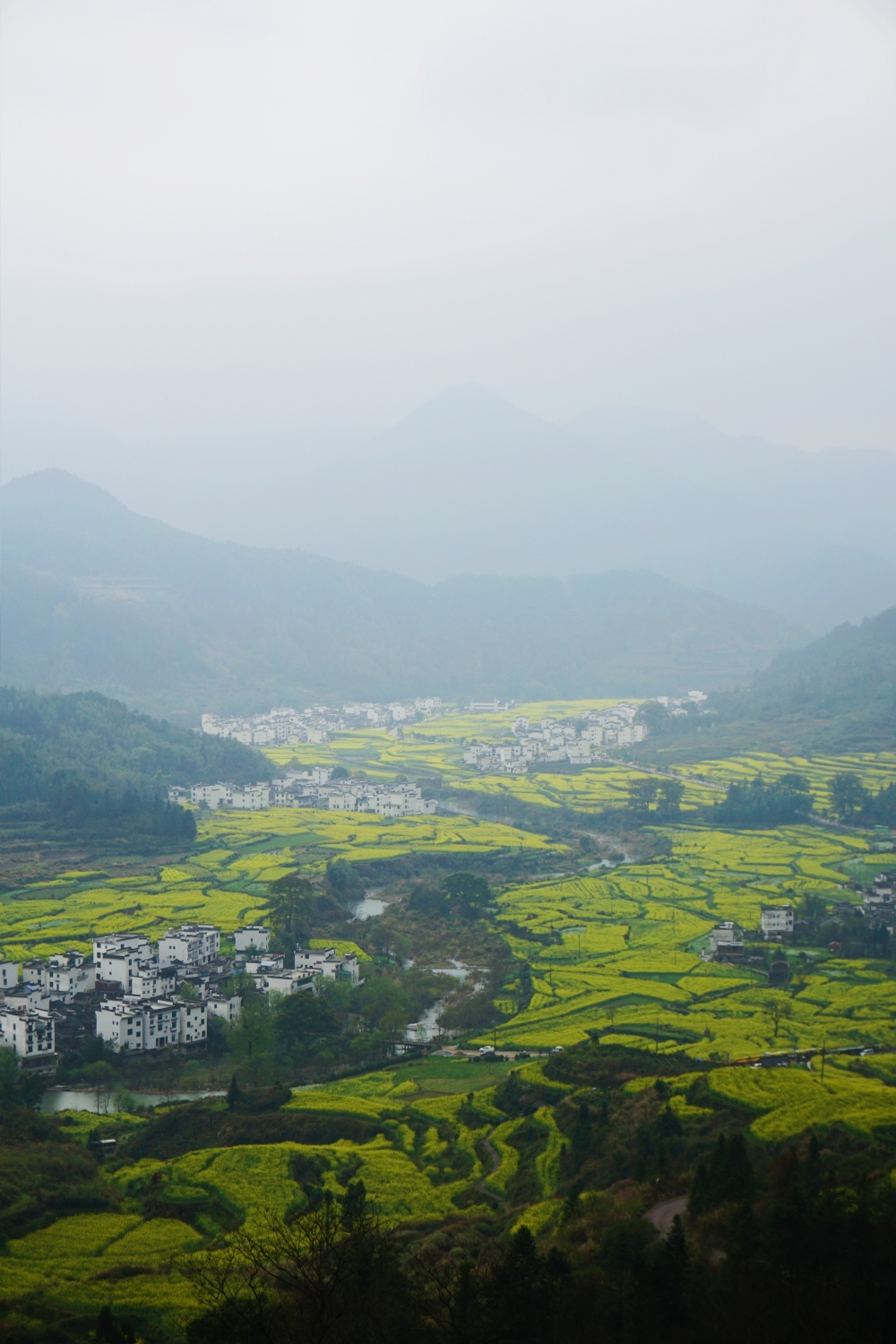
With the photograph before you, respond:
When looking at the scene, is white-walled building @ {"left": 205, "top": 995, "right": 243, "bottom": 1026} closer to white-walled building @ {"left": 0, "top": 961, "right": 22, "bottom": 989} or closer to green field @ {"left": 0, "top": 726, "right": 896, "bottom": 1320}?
green field @ {"left": 0, "top": 726, "right": 896, "bottom": 1320}

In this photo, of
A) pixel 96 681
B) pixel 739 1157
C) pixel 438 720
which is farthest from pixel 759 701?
pixel 739 1157

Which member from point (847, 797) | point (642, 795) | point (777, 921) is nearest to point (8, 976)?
point (777, 921)

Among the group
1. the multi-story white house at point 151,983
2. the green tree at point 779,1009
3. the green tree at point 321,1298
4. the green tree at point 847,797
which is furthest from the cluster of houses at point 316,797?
the green tree at point 321,1298

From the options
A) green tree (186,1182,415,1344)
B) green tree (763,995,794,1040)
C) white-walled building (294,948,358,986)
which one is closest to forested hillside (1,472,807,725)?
white-walled building (294,948,358,986)

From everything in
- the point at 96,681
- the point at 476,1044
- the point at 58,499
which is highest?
the point at 58,499

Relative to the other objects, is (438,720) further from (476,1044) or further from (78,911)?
(476,1044)

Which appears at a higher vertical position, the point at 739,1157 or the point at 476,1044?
the point at 739,1157
